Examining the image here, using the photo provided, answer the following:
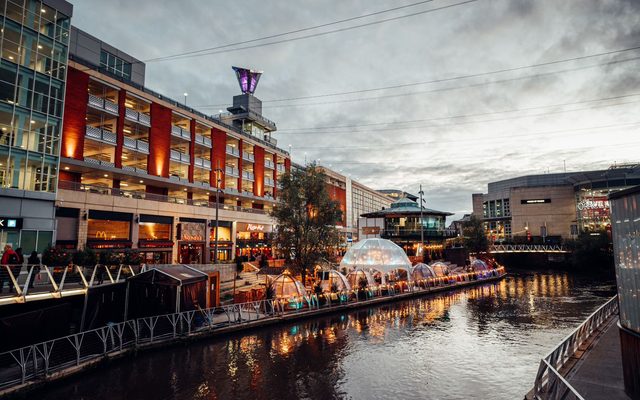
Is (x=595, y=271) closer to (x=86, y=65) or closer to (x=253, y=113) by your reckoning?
(x=253, y=113)

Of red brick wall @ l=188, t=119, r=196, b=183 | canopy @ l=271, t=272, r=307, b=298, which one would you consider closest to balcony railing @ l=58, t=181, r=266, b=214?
red brick wall @ l=188, t=119, r=196, b=183

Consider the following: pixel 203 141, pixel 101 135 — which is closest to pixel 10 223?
pixel 101 135

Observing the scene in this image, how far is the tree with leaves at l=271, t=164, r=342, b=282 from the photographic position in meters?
33.8

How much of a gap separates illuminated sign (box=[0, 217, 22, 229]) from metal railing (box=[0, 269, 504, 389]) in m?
15.2

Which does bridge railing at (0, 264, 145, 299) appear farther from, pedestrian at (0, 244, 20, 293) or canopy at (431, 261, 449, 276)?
canopy at (431, 261, 449, 276)

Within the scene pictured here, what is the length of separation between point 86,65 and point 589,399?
46.7 meters

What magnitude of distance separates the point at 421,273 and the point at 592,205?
81955 millimetres

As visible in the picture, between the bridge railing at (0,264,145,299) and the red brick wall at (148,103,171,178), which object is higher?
the red brick wall at (148,103,171,178)

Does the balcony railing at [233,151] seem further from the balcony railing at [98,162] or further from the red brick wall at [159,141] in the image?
the balcony railing at [98,162]

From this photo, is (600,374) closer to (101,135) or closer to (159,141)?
(101,135)

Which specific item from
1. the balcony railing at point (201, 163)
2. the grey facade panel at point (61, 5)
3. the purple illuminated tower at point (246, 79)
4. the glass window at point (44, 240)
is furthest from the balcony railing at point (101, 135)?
the purple illuminated tower at point (246, 79)

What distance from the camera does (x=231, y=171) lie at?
56.9m

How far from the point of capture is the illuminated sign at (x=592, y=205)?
93.8 meters

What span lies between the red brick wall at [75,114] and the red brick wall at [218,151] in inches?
737
